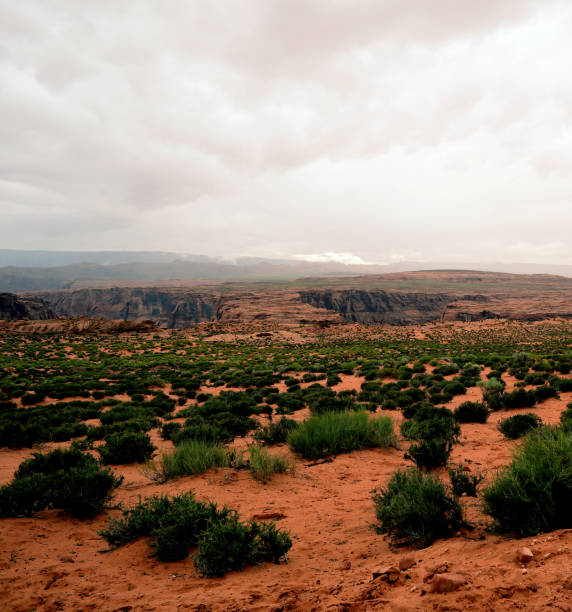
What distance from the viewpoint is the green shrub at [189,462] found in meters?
7.24

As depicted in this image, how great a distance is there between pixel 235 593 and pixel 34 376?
26677mm

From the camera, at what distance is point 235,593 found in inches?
131

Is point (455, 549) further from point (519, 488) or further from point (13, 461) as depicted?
point (13, 461)

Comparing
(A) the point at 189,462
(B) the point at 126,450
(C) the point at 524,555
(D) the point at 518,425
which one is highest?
(C) the point at 524,555

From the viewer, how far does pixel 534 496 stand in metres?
3.57

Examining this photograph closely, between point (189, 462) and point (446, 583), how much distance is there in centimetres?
573

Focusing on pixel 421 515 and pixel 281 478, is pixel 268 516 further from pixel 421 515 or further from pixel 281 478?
pixel 421 515

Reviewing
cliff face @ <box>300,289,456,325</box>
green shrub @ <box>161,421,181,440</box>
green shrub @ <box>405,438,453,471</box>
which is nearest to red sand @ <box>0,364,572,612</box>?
green shrub @ <box>405,438,453,471</box>

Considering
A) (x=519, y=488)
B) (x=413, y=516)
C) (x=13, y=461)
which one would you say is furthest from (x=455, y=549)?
(x=13, y=461)

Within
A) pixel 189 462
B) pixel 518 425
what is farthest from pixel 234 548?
pixel 518 425

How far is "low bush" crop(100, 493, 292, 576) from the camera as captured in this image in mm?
3840

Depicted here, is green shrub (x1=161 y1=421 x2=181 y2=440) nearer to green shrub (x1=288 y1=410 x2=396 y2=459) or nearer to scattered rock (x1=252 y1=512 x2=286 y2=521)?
green shrub (x1=288 y1=410 x2=396 y2=459)

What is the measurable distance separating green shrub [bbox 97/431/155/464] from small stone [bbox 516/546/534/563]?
320 inches

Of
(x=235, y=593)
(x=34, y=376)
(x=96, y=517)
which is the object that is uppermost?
(x=235, y=593)
